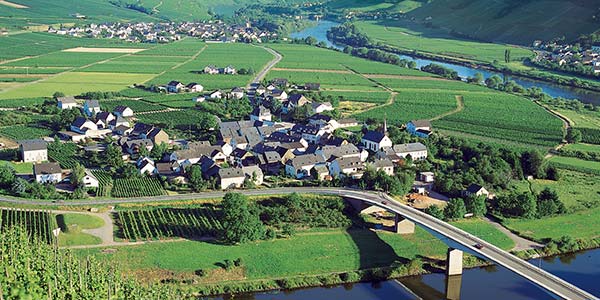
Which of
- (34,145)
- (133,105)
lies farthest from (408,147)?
(133,105)

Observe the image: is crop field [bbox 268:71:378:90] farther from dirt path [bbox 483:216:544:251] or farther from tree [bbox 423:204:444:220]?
dirt path [bbox 483:216:544:251]

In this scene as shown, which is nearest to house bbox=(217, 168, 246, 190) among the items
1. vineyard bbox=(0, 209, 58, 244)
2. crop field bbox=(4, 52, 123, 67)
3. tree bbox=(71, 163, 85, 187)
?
tree bbox=(71, 163, 85, 187)

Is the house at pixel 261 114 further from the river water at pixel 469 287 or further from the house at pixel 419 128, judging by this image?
the river water at pixel 469 287

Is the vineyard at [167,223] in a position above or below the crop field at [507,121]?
below

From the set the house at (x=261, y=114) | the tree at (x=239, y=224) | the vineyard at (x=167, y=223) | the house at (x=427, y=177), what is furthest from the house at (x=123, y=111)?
the house at (x=427, y=177)

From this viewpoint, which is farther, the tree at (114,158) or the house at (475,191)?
the tree at (114,158)

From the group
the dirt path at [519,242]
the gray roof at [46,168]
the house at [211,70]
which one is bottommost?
the dirt path at [519,242]

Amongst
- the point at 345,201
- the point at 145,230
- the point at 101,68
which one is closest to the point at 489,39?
the point at 101,68
